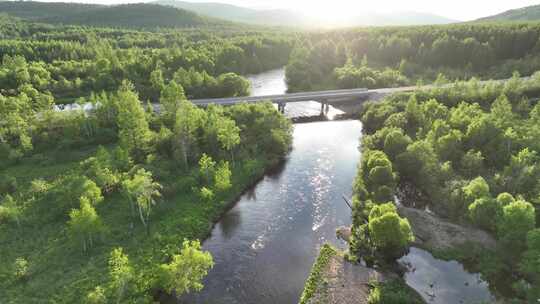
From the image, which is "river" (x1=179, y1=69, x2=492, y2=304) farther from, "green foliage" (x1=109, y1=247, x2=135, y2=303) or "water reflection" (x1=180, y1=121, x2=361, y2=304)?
"green foliage" (x1=109, y1=247, x2=135, y2=303)

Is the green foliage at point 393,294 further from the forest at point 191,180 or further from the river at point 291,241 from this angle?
the river at point 291,241

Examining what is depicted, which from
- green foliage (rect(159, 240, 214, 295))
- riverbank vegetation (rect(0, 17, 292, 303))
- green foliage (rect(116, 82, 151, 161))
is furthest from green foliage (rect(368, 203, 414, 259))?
green foliage (rect(116, 82, 151, 161))

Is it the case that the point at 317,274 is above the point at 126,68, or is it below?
below

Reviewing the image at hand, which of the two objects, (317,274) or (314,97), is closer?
(317,274)

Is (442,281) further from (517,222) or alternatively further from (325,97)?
(325,97)

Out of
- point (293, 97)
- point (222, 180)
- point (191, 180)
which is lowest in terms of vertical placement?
point (191, 180)

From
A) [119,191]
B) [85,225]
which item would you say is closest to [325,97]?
[119,191]
